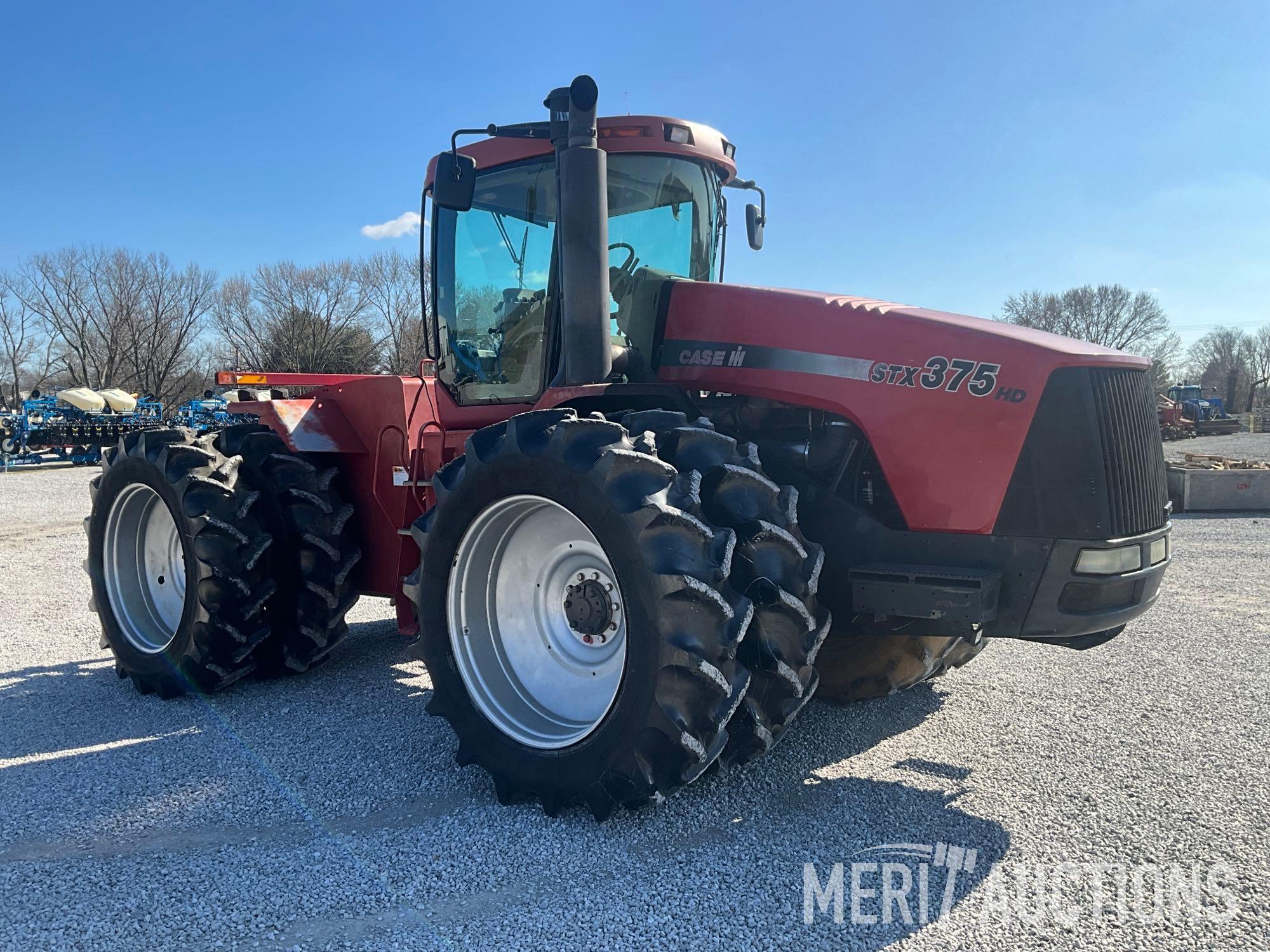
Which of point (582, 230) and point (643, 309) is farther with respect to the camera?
point (643, 309)

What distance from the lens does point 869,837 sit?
3.18 m

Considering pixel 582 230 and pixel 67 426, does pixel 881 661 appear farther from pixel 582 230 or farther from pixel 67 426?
pixel 67 426

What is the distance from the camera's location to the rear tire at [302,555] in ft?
16.5

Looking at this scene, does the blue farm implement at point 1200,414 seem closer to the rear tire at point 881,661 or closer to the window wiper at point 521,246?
the rear tire at point 881,661

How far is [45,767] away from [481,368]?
2704 mm

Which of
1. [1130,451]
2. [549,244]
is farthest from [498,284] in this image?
[1130,451]

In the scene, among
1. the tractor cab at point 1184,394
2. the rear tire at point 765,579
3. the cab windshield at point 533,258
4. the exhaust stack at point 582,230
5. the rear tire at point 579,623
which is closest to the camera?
the rear tire at point 579,623

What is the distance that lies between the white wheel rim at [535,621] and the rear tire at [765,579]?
562 mm

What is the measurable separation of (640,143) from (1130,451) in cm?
250

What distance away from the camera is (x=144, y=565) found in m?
5.53

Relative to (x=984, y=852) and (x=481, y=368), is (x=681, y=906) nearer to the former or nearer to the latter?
(x=984, y=852)

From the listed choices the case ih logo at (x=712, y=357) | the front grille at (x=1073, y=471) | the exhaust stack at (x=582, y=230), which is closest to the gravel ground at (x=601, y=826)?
the front grille at (x=1073, y=471)

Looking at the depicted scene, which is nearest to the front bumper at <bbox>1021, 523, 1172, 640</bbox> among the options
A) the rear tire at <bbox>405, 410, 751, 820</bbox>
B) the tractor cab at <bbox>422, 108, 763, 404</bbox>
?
the rear tire at <bbox>405, 410, 751, 820</bbox>

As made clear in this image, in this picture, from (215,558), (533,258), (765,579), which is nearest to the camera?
(765,579)
